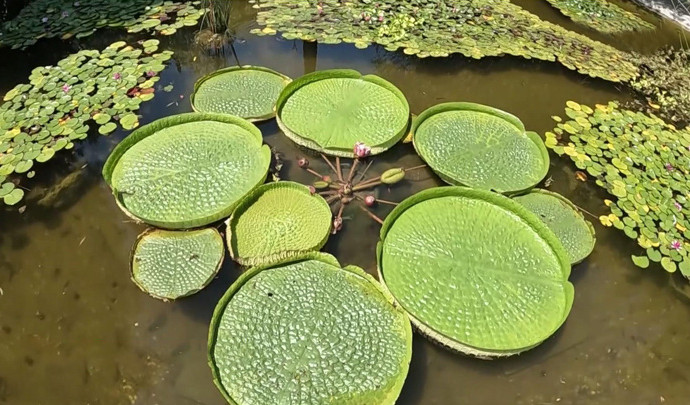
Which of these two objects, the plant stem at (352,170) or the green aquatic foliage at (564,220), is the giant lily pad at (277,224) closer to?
the plant stem at (352,170)

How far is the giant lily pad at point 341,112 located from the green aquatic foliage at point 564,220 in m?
0.86

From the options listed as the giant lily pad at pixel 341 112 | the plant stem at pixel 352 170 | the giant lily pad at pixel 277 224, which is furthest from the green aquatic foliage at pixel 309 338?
the giant lily pad at pixel 341 112

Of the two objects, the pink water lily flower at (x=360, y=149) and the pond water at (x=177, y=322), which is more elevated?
the pink water lily flower at (x=360, y=149)

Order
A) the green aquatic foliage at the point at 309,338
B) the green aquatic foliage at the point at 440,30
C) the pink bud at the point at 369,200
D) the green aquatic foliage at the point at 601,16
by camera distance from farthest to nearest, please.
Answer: the green aquatic foliage at the point at 601,16 → the green aquatic foliage at the point at 440,30 → the pink bud at the point at 369,200 → the green aquatic foliage at the point at 309,338

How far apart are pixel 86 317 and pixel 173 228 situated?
563 millimetres

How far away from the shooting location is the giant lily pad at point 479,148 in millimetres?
2750

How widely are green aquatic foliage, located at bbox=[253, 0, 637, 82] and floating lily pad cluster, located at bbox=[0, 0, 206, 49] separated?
665 millimetres

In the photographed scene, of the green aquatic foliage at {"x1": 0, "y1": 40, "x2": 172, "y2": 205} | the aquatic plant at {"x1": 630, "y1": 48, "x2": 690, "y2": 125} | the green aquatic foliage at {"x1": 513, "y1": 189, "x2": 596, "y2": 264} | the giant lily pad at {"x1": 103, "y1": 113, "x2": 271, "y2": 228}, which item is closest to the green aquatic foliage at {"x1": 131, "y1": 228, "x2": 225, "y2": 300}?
the giant lily pad at {"x1": 103, "y1": 113, "x2": 271, "y2": 228}

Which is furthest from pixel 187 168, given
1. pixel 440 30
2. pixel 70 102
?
pixel 440 30

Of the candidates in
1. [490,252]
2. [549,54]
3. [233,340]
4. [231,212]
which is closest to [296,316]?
[233,340]

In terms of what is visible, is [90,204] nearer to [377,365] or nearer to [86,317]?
[86,317]

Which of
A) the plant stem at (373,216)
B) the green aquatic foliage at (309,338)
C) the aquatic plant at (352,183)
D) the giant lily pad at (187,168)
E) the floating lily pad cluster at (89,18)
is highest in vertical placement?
the floating lily pad cluster at (89,18)

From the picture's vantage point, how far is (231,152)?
2.68m

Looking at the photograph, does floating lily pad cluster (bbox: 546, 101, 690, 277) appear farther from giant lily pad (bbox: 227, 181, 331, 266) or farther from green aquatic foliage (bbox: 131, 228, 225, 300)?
green aquatic foliage (bbox: 131, 228, 225, 300)
